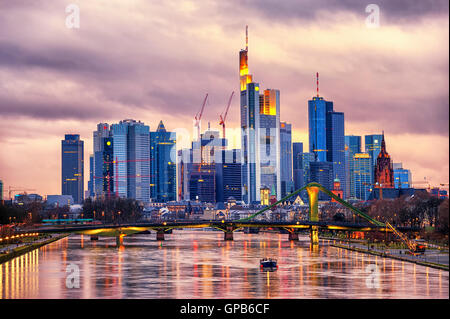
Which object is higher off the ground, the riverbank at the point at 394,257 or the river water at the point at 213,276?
the riverbank at the point at 394,257

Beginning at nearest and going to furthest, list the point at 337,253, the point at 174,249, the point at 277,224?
the point at 337,253 < the point at 174,249 < the point at 277,224

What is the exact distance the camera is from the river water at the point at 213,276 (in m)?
80.8

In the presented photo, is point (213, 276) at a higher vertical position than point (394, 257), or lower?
lower

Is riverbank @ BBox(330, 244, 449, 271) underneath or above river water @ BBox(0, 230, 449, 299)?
above

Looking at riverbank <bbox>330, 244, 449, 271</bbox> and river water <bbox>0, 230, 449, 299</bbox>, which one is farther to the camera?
riverbank <bbox>330, 244, 449, 271</bbox>

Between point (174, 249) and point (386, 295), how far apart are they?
8292 cm

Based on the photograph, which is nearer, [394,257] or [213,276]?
[213,276]

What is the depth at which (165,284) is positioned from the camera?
89.8m

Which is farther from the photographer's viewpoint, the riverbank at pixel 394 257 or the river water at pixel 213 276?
the riverbank at pixel 394 257

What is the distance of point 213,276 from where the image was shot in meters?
98.6

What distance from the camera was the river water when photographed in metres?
80.8
